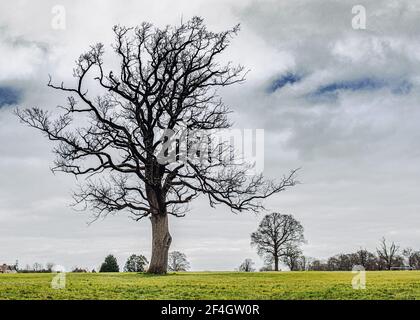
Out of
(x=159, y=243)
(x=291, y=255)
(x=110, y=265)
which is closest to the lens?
(x=159, y=243)

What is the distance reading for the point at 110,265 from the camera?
39.7 metres

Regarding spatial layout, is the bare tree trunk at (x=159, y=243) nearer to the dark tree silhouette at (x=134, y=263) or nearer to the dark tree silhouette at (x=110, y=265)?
the dark tree silhouette at (x=110, y=265)

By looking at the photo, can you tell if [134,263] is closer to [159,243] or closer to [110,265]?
[110,265]

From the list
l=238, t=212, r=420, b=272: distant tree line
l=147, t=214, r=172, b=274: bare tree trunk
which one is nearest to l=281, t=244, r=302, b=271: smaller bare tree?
l=238, t=212, r=420, b=272: distant tree line

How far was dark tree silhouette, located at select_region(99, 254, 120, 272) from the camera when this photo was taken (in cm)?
3938

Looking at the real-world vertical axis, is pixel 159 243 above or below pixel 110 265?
above

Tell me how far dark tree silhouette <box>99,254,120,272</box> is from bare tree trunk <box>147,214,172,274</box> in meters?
12.9

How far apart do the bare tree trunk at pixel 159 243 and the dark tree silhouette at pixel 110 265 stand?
12.9 metres

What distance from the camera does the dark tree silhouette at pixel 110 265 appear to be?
39.4 m

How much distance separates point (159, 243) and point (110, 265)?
13819mm

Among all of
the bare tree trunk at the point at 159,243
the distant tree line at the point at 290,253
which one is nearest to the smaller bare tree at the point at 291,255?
the distant tree line at the point at 290,253

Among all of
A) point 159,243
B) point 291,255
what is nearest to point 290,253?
point 291,255
